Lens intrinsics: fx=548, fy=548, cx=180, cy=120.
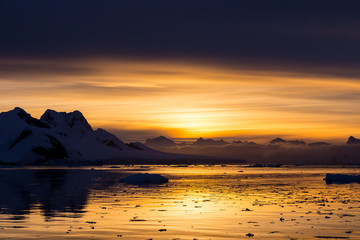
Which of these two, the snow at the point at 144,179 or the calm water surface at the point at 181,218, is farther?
the snow at the point at 144,179

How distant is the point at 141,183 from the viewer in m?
66.6

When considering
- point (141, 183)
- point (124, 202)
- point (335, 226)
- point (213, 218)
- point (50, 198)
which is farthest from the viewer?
point (141, 183)

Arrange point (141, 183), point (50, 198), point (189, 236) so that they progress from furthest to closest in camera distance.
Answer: point (141, 183), point (50, 198), point (189, 236)

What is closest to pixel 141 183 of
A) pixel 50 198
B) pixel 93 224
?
pixel 50 198

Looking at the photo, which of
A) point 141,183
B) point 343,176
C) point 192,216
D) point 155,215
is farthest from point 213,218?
point 343,176

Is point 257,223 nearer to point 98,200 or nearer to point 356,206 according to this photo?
point 356,206

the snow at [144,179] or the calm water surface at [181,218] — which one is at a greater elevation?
the snow at [144,179]

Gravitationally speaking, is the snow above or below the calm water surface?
above

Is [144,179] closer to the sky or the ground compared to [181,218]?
closer to the sky

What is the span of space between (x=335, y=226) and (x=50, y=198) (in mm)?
23718

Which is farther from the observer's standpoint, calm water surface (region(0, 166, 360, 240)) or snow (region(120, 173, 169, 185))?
snow (region(120, 173, 169, 185))

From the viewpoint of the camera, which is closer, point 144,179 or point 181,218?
point 181,218

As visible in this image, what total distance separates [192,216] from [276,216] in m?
4.52

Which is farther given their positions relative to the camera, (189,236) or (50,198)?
(50,198)
